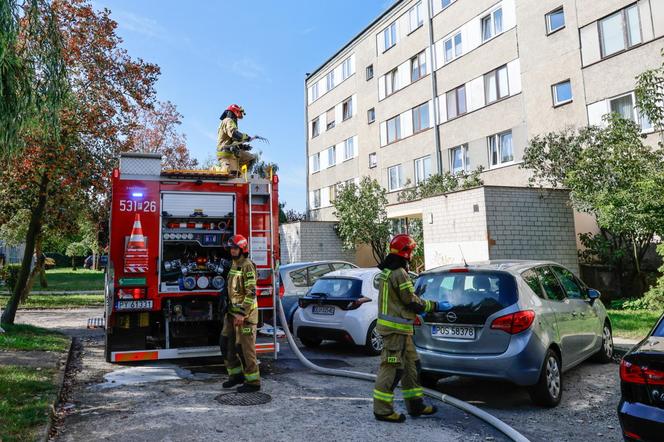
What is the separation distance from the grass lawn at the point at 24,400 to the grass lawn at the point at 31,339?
1836 millimetres

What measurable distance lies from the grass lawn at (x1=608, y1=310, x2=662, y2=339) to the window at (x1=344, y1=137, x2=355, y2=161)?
20.2m

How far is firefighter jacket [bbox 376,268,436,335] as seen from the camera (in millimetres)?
4953

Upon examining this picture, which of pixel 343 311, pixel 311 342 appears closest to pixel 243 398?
pixel 343 311

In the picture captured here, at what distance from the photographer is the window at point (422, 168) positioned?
23.8 meters

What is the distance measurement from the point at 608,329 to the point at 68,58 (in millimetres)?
10914

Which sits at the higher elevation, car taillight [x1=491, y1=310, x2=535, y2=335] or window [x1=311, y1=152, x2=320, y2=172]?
window [x1=311, y1=152, x2=320, y2=172]

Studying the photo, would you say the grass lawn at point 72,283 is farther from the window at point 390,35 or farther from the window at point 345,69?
the window at point 390,35

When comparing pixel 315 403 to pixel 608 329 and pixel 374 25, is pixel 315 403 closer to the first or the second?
pixel 608 329

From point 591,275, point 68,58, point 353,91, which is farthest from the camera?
point 353,91

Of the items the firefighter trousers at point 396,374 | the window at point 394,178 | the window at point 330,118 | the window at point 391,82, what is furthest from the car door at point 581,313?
the window at point 330,118

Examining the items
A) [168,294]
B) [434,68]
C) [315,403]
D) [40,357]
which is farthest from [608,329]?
[434,68]

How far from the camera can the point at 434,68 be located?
2353cm

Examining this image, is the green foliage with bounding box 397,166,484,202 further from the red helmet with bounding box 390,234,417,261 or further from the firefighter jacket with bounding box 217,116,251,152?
the red helmet with bounding box 390,234,417,261

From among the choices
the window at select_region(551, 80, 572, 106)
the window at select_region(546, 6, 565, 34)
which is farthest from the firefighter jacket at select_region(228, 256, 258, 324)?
the window at select_region(546, 6, 565, 34)
